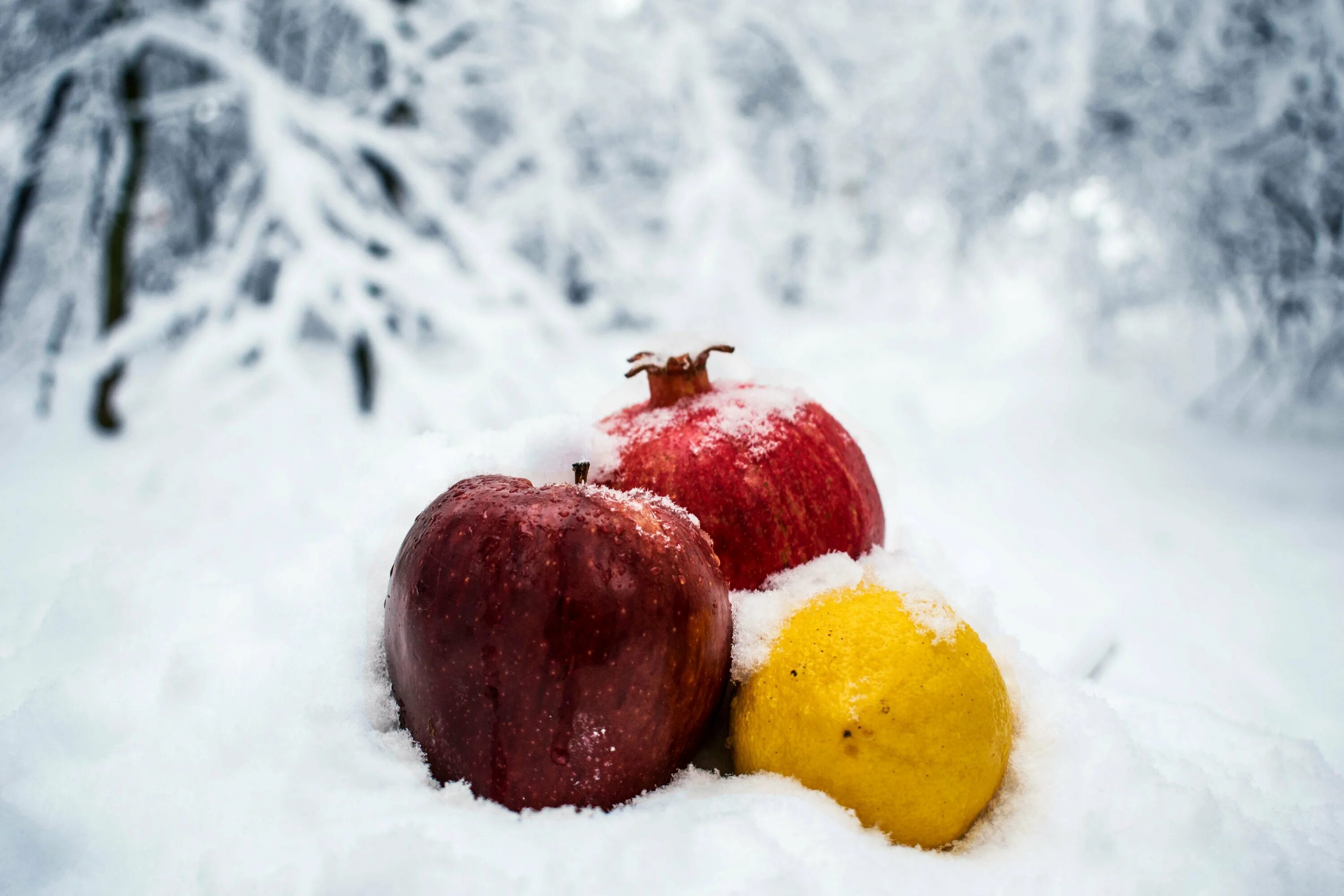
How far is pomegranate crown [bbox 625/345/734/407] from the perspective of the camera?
73cm

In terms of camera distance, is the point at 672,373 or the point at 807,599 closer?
the point at 807,599

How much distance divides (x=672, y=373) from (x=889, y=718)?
384mm

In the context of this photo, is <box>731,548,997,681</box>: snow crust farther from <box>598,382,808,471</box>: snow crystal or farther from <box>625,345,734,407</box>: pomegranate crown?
<box>625,345,734,407</box>: pomegranate crown

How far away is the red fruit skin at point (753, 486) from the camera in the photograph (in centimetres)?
63

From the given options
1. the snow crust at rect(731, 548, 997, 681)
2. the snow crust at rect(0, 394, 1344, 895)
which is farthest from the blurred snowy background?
the snow crust at rect(731, 548, 997, 681)

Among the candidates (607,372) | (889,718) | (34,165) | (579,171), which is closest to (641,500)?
(889,718)

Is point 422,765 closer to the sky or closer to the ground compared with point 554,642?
closer to the ground

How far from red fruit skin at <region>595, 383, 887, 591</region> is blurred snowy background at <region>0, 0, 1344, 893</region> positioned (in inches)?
4.3

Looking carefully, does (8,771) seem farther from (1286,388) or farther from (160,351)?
(1286,388)

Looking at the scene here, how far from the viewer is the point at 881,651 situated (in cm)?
52

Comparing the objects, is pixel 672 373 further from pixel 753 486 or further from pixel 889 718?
pixel 889 718

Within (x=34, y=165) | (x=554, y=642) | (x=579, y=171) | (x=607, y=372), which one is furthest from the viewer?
(x=579, y=171)

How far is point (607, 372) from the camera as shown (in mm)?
2689

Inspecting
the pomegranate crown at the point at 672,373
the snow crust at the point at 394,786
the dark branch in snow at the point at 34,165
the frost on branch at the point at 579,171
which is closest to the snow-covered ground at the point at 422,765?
the snow crust at the point at 394,786
